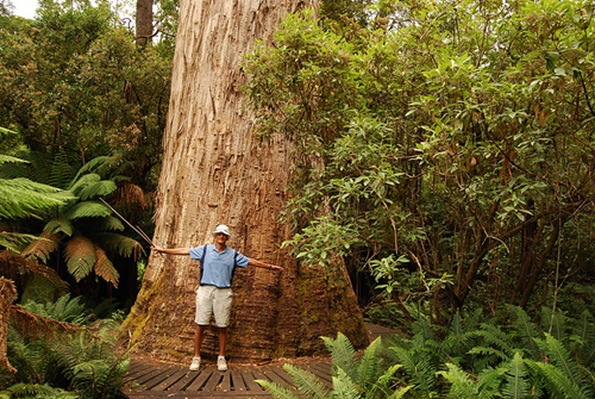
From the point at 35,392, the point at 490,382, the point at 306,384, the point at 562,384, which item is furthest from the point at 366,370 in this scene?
the point at 35,392

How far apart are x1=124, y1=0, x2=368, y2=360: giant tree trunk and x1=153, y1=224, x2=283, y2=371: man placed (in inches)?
12.6

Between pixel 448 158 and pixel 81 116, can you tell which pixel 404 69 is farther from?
pixel 81 116

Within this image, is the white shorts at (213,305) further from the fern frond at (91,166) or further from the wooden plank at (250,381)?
the fern frond at (91,166)

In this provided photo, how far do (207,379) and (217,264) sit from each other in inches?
43.6

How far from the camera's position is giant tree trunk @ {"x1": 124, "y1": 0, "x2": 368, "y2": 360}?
539 centimetres

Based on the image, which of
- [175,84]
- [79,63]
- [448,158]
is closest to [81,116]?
[79,63]

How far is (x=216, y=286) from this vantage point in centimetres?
501

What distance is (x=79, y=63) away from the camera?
8992 mm

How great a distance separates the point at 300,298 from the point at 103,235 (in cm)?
469

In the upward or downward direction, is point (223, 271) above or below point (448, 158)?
below

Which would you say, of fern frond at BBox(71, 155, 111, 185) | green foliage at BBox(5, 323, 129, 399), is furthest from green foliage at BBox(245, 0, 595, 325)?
fern frond at BBox(71, 155, 111, 185)

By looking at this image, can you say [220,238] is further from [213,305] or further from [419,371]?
[419,371]

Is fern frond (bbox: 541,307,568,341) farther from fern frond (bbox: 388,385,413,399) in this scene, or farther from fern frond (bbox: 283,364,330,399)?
fern frond (bbox: 283,364,330,399)

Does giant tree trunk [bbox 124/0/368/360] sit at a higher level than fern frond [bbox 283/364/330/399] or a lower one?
higher
